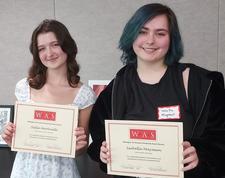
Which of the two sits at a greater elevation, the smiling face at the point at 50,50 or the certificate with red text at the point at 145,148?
the smiling face at the point at 50,50

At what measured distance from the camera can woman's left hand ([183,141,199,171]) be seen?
44.2 inches

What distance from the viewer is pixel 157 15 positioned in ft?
3.91

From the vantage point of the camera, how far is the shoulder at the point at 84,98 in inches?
55.9

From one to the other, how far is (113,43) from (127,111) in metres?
1.13

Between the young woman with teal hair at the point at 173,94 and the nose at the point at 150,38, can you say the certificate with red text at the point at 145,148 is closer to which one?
the young woman with teal hair at the point at 173,94

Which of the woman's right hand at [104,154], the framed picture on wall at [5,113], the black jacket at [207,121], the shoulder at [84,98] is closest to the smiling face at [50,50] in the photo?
the shoulder at [84,98]

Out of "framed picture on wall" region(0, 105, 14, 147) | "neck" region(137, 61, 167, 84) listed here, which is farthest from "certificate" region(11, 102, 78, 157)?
"framed picture on wall" region(0, 105, 14, 147)

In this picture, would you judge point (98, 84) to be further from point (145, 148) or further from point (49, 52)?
point (145, 148)

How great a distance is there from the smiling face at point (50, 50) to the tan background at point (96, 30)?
82cm

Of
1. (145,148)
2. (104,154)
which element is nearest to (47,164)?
(104,154)

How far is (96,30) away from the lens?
2311 mm

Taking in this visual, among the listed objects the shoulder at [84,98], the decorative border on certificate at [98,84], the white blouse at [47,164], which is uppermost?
the decorative border on certificate at [98,84]

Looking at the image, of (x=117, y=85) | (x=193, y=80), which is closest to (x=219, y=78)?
(x=193, y=80)

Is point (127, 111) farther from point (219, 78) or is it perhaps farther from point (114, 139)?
point (219, 78)
